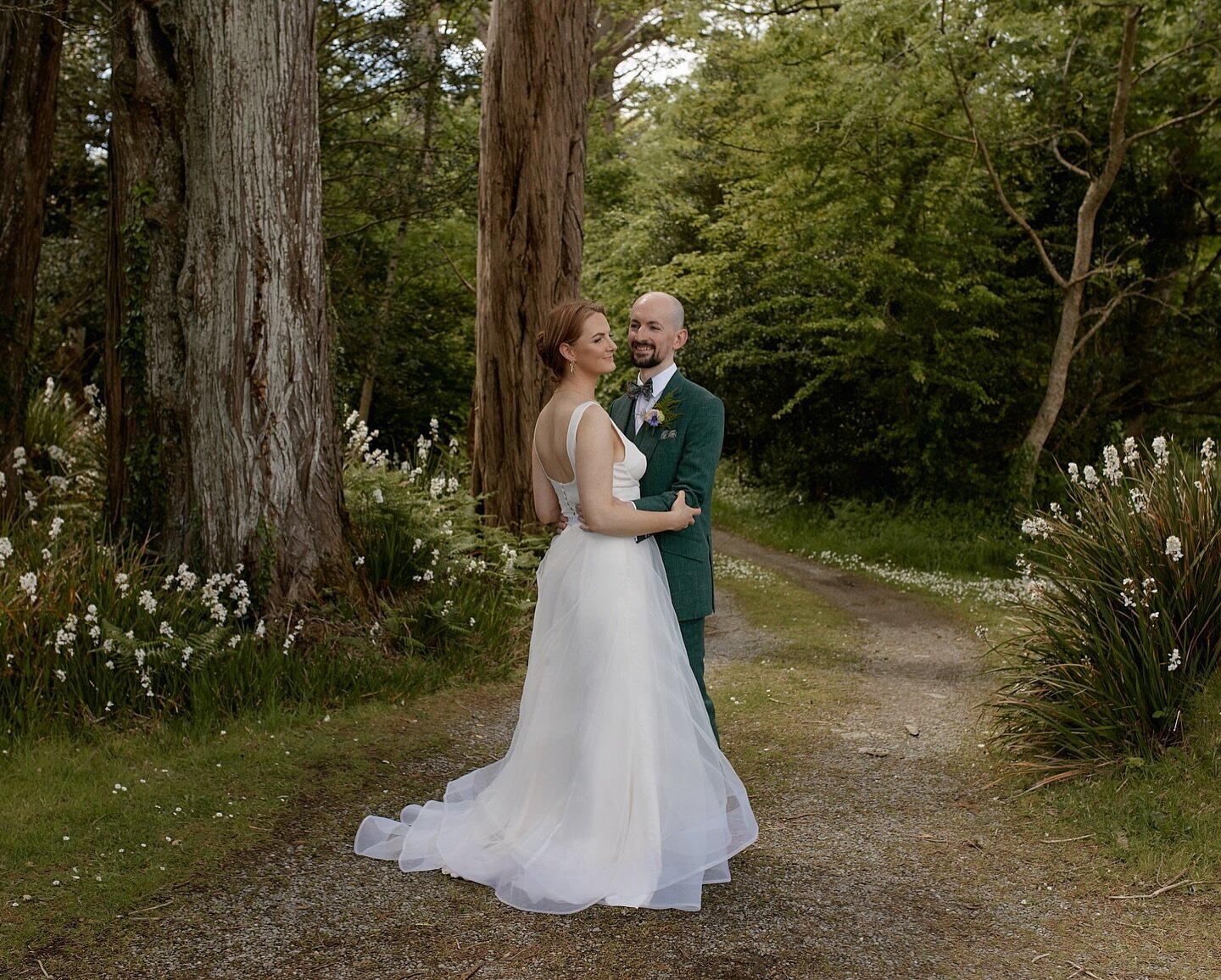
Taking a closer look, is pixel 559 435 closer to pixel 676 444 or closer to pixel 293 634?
pixel 676 444

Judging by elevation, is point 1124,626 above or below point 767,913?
above

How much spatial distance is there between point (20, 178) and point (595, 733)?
22.8ft

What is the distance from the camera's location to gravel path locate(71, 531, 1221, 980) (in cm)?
405

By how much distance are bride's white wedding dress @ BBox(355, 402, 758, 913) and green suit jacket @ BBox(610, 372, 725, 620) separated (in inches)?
4.1

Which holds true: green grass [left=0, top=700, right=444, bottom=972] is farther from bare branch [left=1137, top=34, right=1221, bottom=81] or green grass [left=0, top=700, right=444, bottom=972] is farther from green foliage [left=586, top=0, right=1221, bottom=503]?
bare branch [left=1137, top=34, right=1221, bottom=81]

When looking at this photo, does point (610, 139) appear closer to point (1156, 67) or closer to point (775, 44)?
point (775, 44)

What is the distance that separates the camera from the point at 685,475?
4.97 m

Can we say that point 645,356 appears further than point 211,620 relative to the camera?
No

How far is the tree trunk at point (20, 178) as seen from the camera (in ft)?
28.7

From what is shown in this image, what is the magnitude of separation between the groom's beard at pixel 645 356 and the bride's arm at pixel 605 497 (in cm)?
34

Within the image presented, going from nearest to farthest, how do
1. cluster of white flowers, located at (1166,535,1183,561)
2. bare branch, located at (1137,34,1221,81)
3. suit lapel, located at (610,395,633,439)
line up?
suit lapel, located at (610,395,633,439) → cluster of white flowers, located at (1166,535,1183,561) → bare branch, located at (1137,34,1221,81)

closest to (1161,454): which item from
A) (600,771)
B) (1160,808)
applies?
(1160,808)

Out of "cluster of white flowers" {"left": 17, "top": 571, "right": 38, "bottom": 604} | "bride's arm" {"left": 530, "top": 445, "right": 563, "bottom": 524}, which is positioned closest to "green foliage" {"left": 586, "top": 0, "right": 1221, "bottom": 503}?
"bride's arm" {"left": 530, "top": 445, "right": 563, "bottom": 524}

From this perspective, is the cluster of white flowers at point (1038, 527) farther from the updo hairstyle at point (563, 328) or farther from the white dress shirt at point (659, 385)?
the updo hairstyle at point (563, 328)
